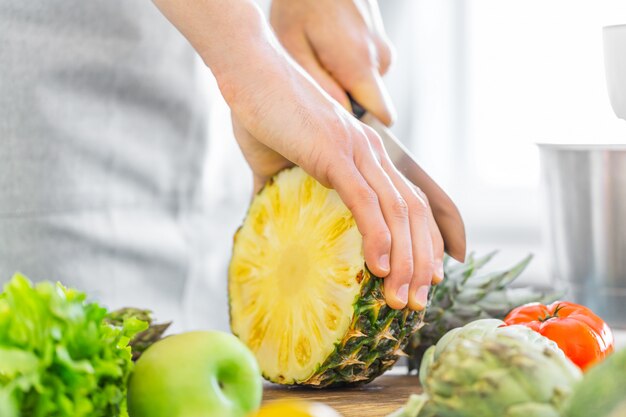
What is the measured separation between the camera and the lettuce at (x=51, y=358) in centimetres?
69

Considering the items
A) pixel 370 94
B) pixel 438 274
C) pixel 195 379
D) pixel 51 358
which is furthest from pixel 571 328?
pixel 51 358

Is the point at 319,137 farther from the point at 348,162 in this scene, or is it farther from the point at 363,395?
the point at 363,395

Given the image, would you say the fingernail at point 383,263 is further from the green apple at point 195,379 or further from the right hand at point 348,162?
the green apple at point 195,379

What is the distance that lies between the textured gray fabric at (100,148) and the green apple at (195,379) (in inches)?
24.9

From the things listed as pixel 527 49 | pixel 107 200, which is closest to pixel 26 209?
pixel 107 200

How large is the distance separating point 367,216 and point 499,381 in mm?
381

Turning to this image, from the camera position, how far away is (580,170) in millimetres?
1339

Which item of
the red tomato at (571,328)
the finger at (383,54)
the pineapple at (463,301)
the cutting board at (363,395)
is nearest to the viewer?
the cutting board at (363,395)

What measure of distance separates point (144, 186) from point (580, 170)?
74cm

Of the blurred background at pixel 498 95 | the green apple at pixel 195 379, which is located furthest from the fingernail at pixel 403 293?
the blurred background at pixel 498 95

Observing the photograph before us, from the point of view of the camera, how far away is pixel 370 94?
4.22 feet

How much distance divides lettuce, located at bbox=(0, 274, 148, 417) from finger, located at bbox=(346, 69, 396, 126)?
2.08 feet

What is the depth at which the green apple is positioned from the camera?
2.50 feet

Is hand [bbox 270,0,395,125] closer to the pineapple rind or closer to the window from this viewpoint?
the pineapple rind
